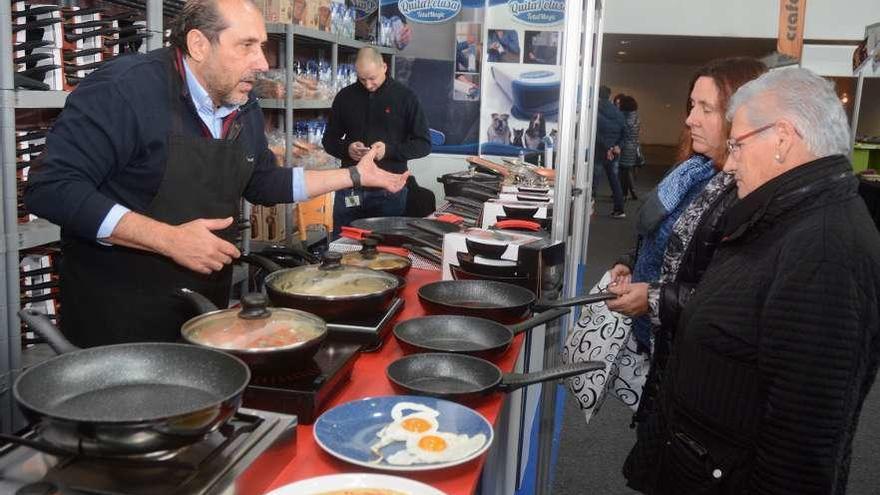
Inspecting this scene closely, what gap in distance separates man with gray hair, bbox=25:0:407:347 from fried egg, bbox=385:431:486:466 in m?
0.85

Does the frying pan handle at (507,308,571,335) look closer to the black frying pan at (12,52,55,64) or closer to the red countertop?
the red countertop

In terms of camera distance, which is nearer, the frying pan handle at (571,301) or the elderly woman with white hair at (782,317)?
the elderly woman with white hair at (782,317)

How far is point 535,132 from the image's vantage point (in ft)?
23.1

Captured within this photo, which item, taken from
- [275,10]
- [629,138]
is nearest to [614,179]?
[629,138]

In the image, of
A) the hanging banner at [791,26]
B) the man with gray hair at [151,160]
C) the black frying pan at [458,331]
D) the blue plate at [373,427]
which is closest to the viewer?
the blue plate at [373,427]

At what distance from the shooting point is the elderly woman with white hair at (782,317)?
1.54 m

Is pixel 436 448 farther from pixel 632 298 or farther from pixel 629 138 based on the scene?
pixel 629 138

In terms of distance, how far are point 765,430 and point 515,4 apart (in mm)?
5839

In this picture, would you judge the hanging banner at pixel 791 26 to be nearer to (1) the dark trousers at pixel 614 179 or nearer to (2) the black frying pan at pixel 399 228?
(1) the dark trousers at pixel 614 179

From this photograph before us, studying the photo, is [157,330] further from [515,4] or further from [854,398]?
[515,4]

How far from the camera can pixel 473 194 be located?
4.34m

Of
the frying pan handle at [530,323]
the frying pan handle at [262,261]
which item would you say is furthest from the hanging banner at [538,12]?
the frying pan handle at [530,323]

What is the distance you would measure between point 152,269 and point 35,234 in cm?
85

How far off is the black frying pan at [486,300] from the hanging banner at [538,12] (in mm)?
5001
